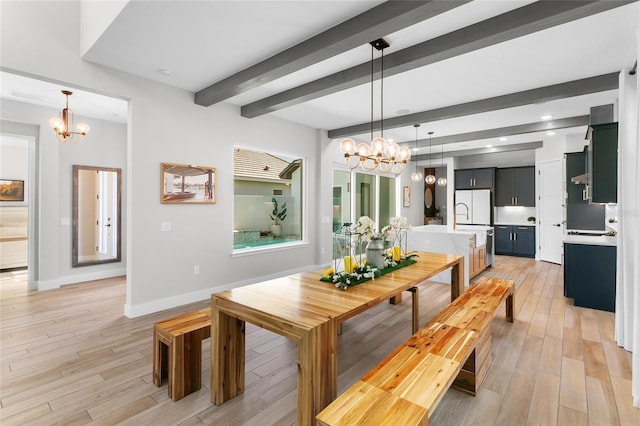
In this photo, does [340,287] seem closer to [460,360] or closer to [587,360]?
[460,360]

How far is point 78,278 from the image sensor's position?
5.13m

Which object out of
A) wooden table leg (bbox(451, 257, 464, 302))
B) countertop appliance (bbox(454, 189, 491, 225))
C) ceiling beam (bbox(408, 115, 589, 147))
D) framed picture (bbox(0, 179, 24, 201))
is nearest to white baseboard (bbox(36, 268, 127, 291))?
framed picture (bbox(0, 179, 24, 201))

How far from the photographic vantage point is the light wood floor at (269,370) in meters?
1.94

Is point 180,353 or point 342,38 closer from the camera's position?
point 180,353

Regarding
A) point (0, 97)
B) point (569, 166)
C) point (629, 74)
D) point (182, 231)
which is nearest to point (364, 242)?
point (182, 231)

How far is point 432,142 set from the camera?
7.16 m

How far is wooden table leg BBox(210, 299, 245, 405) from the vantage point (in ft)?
6.61

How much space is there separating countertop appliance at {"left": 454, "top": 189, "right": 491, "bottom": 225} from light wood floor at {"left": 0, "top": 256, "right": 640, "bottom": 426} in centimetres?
477

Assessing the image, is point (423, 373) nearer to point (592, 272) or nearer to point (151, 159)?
point (151, 159)

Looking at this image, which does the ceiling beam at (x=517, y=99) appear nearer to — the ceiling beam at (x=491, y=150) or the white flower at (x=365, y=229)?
the white flower at (x=365, y=229)

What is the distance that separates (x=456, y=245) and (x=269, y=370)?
379cm

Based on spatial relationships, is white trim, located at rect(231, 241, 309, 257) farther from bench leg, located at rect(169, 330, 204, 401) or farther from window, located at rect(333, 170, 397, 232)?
bench leg, located at rect(169, 330, 204, 401)

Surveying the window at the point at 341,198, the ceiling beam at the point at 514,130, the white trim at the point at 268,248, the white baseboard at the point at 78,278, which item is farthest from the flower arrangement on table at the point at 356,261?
the white baseboard at the point at 78,278

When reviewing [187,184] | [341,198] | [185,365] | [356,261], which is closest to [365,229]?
[356,261]
